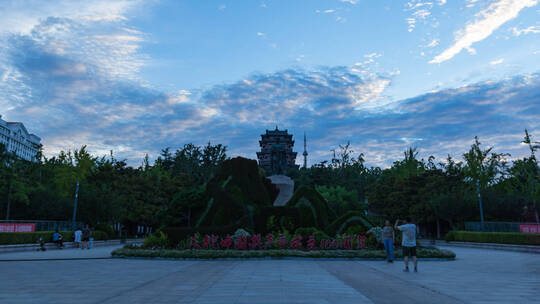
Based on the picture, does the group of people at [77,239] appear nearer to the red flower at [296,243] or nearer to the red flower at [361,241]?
the red flower at [296,243]

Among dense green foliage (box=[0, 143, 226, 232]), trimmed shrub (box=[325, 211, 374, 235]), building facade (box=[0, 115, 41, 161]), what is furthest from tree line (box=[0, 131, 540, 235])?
building facade (box=[0, 115, 41, 161])

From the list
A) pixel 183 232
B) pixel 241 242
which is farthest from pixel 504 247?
pixel 183 232

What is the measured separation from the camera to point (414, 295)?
762 centimetres

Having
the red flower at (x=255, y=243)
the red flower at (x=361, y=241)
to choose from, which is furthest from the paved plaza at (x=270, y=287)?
the red flower at (x=361, y=241)

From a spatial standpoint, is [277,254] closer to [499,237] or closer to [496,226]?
[499,237]

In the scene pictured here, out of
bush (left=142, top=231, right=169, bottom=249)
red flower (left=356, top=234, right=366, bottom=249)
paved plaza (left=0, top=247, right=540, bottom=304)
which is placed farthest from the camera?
bush (left=142, top=231, right=169, bottom=249)

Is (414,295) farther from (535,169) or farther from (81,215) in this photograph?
(535,169)

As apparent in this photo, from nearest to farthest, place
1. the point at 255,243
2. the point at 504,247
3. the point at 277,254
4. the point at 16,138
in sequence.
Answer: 1. the point at 277,254
2. the point at 255,243
3. the point at 504,247
4. the point at 16,138

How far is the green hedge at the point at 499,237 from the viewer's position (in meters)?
23.6

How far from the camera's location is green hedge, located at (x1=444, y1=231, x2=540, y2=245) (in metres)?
23.6

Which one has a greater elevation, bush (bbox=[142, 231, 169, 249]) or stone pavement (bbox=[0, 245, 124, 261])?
bush (bbox=[142, 231, 169, 249])

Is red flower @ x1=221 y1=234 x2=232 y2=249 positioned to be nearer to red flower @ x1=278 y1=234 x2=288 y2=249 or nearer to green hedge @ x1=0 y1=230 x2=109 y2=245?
red flower @ x1=278 y1=234 x2=288 y2=249

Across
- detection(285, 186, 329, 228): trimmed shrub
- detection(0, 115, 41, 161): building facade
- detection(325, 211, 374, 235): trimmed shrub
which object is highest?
detection(0, 115, 41, 161): building facade

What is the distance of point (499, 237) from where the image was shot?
26375mm
